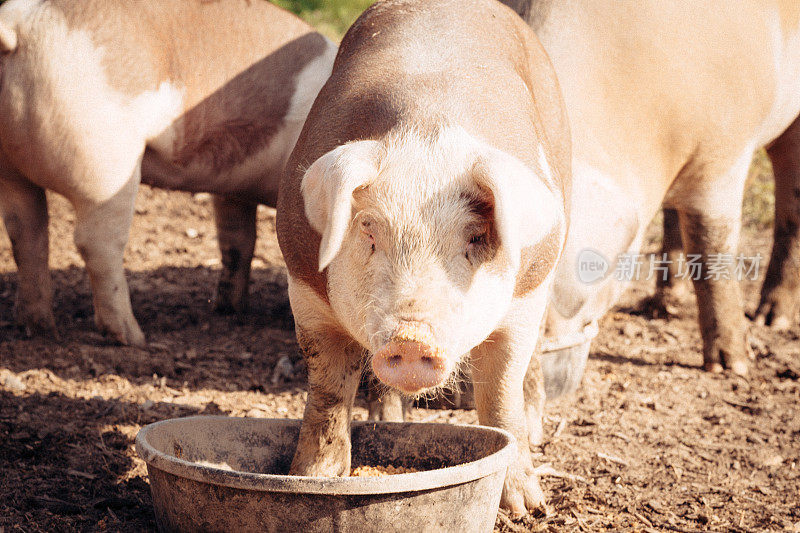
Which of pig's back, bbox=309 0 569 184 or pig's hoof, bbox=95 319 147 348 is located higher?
pig's back, bbox=309 0 569 184

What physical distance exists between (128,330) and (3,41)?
143 cm

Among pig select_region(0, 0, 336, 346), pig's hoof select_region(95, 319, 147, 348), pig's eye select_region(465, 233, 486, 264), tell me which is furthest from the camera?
pig's hoof select_region(95, 319, 147, 348)

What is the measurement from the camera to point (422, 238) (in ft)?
6.98

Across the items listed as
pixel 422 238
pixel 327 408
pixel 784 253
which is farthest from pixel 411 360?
pixel 784 253

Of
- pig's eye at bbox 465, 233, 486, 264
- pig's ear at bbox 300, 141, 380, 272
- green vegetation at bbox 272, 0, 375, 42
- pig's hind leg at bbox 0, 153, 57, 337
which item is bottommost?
pig's hind leg at bbox 0, 153, 57, 337

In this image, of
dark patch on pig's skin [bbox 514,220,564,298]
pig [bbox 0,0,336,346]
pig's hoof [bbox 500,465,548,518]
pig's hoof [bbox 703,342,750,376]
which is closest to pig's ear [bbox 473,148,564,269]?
dark patch on pig's skin [bbox 514,220,564,298]

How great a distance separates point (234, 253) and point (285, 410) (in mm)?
1625

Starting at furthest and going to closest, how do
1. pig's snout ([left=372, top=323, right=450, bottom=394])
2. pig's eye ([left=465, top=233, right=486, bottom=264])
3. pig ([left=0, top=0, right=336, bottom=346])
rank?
pig ([left=0, top=0, right=336, bottom=346])
pig's eye ([left=465, top=233, right=486, bottom=264])
pig's snout ([left=372, top=323, right=450, bottom=394])

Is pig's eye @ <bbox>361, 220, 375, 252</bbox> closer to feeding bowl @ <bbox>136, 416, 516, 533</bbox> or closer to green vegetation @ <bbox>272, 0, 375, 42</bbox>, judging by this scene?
feeding bowl @ <bbox>136, 416, 516, 533</bbox>

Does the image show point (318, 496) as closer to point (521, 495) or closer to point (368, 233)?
point (368, 233)

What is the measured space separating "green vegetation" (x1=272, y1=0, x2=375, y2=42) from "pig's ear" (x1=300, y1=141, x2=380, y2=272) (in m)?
7.47

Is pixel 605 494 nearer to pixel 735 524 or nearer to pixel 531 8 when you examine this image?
pixel 735 524

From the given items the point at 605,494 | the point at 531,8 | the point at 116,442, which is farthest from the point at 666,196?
the point at 116,442

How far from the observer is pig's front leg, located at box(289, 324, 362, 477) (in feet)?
8.84
